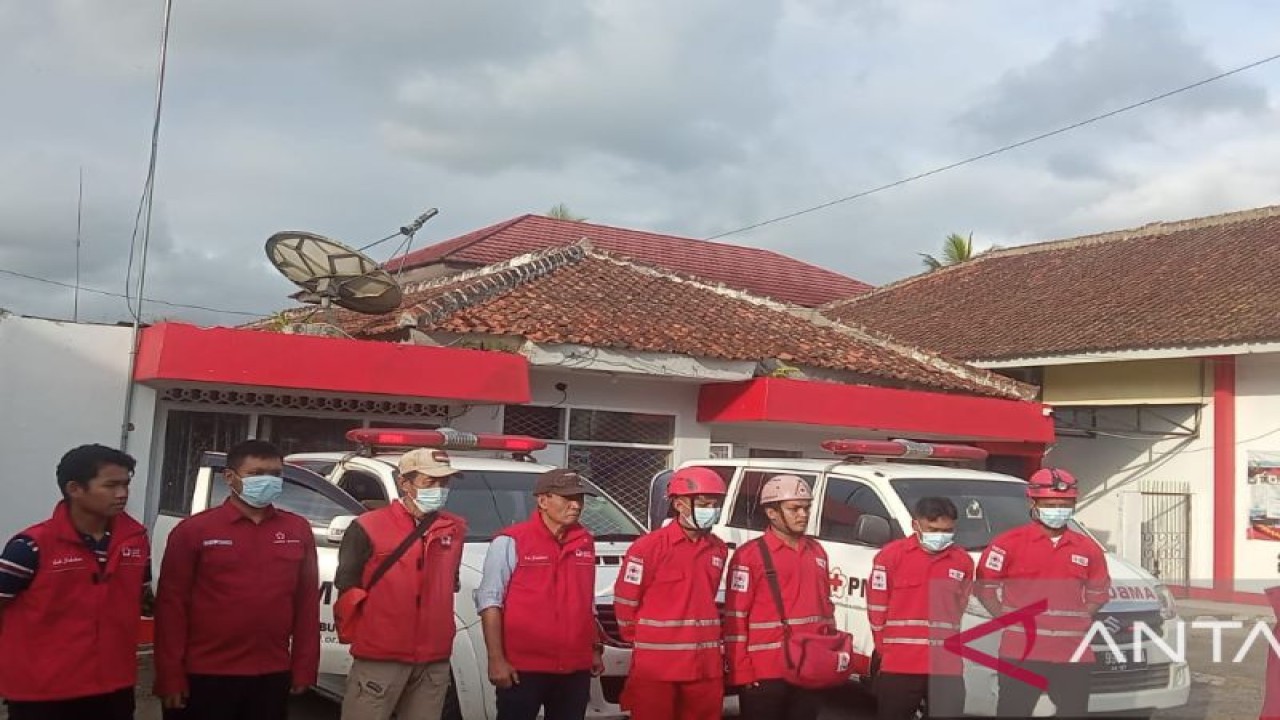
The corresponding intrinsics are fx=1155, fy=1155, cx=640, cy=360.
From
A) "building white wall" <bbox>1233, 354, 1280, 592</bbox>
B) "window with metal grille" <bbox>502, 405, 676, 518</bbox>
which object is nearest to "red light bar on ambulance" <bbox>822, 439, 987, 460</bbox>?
"window with metal grille" <bbox>502, 405, 676, 518</bbox>

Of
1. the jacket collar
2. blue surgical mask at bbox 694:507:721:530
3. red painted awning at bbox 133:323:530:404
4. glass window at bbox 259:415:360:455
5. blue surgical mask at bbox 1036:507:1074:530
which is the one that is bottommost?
the jacket collar

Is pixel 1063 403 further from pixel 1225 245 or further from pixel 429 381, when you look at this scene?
pixel 429 381

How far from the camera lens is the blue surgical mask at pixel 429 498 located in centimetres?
489

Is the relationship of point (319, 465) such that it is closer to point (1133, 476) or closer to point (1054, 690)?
point (1054, 690)

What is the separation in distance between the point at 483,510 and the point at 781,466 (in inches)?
105

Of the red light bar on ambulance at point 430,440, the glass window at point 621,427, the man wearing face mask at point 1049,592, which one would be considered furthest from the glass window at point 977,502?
the glass window at point 621,427

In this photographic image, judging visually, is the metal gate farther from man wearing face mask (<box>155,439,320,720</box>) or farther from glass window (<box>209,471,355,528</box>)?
man wearing face mask (<box>155,439,320,720</box>)

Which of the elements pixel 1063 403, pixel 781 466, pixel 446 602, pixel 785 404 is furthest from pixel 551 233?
pixel 446 602

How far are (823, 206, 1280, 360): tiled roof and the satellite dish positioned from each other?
445 inches

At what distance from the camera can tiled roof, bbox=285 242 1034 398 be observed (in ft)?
42.1

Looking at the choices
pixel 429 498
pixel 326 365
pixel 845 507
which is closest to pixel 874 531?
pixel 845 507

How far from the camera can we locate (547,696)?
4918 mm

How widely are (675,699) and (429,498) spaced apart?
1.34 meters

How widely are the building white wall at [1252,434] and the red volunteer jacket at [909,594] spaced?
13.4m
